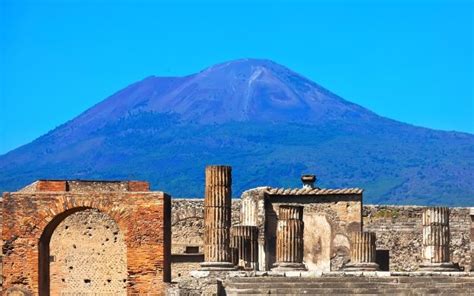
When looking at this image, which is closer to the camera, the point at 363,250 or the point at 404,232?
the point at 363,250

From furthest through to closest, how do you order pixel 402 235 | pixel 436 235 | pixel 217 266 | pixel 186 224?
pixel 186 224 < pixel 402 235 < pixel 436 235 < pixel 217 266

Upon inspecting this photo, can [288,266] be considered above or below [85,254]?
below

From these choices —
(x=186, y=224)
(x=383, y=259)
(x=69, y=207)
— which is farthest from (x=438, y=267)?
(x=186, y=224)

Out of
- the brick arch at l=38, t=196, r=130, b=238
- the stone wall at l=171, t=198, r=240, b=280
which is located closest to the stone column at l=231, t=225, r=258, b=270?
the brick arch at l=38, t=196, r=130, b=238

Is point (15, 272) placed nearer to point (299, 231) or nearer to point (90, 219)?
point (299, 231)

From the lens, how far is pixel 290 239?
121 feet

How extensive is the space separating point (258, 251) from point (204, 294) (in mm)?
7351

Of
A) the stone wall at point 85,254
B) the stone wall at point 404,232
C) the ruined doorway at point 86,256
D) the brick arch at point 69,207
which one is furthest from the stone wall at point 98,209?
the stone wall at point 404,232

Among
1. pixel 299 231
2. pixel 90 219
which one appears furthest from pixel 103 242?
pixel 299 231

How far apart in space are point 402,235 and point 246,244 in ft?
38.8

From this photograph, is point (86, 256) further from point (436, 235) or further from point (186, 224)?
point (436, 235)

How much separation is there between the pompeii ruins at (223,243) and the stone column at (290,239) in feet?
0.07

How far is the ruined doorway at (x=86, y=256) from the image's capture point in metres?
46.1

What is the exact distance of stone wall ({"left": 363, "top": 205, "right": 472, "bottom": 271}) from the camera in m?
48.7
